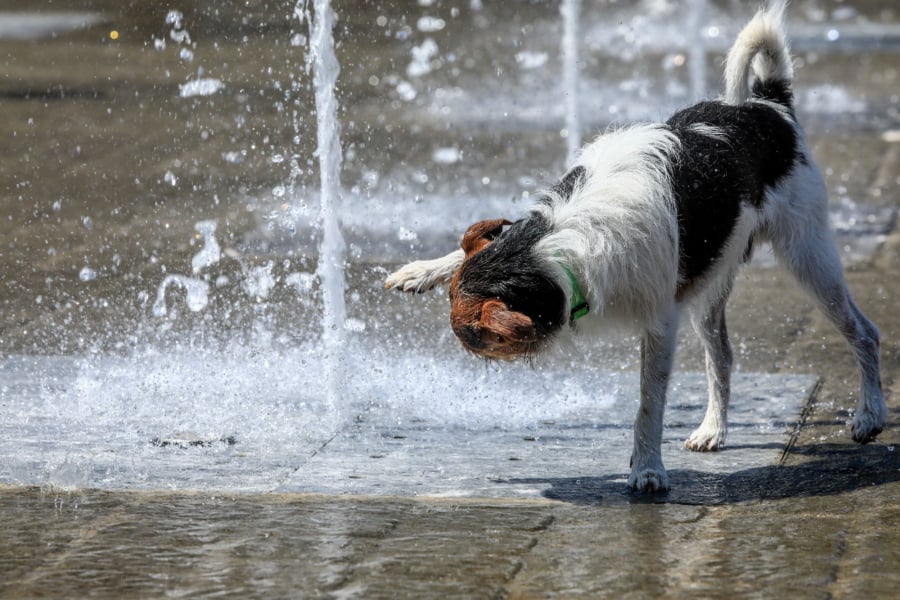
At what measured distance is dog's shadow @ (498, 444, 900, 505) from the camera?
15.1 ft

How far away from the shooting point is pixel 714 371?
5.41m

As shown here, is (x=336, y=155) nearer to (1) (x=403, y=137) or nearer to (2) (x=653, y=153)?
(2) (x=653, y=153)

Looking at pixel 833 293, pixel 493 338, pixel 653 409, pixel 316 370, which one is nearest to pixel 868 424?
pixel 833 293

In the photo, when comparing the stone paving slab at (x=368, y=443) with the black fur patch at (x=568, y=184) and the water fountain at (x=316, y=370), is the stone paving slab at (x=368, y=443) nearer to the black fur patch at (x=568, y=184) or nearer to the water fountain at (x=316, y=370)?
the water fountain at (x=316, y=370)

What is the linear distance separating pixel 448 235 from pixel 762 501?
4.45 meters

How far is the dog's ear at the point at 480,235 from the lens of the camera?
448cm

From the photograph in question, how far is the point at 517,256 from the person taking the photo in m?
4.27

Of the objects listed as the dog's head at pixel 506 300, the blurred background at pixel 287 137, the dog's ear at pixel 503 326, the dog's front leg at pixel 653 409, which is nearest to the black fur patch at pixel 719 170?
the dog's front leg at pixel 653 409

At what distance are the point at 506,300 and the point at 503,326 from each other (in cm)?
19

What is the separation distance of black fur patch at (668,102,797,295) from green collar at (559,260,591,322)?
54 centimetres

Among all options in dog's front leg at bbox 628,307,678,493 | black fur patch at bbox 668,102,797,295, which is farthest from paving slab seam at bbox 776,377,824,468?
black fur patch at bbox 668,102,797,295

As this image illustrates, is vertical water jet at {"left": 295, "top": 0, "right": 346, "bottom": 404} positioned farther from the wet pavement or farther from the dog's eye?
the dog's eye

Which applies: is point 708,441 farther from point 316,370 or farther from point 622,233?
point 316,370

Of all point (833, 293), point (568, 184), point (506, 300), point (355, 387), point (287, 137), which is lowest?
point (355, 387)
